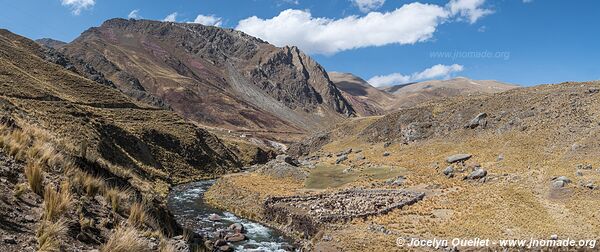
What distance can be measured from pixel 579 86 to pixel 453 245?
72.3 meters

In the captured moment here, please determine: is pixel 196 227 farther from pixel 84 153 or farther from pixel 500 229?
pixel 500 229

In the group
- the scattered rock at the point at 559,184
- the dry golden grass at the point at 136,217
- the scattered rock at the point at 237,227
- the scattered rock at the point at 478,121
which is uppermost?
the scattered rock at the point at 478,121

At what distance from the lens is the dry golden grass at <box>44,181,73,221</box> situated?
32.0 feet

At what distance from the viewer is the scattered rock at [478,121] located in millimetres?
82875

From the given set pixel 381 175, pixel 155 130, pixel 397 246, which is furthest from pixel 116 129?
pixel 397 246

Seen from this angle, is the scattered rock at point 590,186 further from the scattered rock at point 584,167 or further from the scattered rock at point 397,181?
the scattered rock at point 397,181

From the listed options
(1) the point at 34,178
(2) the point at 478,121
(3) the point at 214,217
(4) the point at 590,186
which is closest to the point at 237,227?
(3) the point at 214,217

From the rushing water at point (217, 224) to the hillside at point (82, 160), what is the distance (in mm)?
4731

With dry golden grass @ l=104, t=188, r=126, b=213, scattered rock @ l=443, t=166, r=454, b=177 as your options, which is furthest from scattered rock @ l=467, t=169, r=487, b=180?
dry golden grass @ l=104, t=188, r=126, b=213

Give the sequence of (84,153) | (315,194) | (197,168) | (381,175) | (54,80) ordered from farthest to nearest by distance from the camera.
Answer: (54,80) → (197,168) → (381,175) → (315,194) → (84,153)

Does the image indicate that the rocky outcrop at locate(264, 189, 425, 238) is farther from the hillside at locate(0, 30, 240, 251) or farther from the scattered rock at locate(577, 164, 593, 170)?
the scattered rock at locate(577, 164, 593, 170)

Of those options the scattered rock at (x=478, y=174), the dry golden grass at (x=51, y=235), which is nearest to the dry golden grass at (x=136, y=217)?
the dry golden grass at (x=51, y=235)

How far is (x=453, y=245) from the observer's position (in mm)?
32000

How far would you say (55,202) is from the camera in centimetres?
1003
